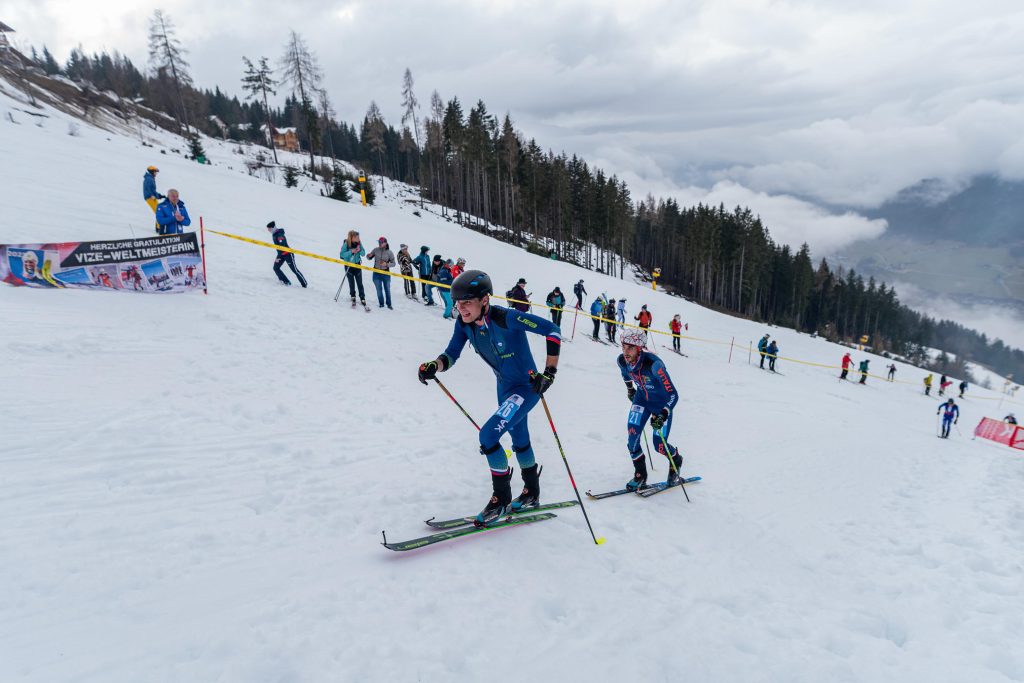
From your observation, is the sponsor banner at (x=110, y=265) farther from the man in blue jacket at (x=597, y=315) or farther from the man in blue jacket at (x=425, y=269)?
the man in blue jacket at (x=597, y=315)

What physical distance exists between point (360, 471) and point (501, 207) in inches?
2634

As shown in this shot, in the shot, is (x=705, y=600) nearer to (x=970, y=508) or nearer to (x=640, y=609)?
(x=640, y=609)

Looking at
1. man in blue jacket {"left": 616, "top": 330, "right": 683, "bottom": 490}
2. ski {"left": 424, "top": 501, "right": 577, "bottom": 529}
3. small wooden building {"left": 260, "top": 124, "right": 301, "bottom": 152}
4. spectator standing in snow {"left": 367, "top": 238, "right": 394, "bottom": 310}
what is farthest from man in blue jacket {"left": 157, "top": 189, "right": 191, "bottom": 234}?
small wooden building {"left": 260, "top": 124, "right": 301, "bottom": 152}

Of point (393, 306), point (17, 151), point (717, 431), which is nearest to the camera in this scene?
point (717, 431)

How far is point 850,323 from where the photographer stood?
9806 centimetres

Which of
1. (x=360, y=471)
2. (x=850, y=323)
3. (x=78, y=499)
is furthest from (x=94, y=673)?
(x=850, y=323)

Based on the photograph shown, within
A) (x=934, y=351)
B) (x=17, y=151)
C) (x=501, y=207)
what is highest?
(x=501, y=207)

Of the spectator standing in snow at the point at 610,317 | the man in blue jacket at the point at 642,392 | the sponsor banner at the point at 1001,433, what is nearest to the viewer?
the man in blue jacket at the point at 642,392

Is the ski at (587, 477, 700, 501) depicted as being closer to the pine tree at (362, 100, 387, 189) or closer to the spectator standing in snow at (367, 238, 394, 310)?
the spectator standing in snow at (367, 238, 394, 310)

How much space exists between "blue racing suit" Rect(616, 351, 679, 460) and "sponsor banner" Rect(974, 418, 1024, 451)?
20188 millimetres

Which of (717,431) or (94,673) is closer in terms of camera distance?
(94,673)

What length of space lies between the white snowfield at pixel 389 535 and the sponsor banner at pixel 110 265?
1.25ft

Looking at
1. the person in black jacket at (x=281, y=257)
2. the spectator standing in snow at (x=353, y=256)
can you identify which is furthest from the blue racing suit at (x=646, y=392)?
the person in black jacket at (x=281, y=257)

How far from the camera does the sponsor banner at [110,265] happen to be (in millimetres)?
8047
